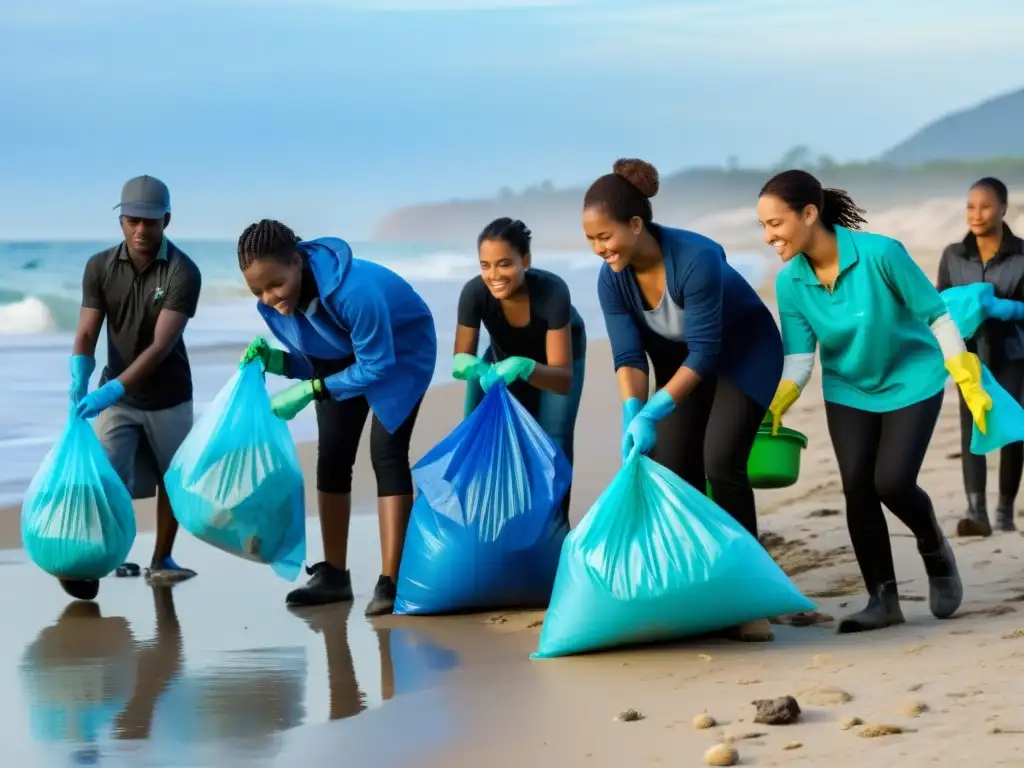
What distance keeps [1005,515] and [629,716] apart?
282 centimetres

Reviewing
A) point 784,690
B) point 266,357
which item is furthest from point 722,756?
point 266,357

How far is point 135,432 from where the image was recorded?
5430 millimetres

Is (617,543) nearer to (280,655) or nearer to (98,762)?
(280,655)

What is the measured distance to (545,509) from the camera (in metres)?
4.57

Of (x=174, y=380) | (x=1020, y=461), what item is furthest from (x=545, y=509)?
(x=1020, y=461)

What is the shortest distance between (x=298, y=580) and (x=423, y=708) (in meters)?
1.87

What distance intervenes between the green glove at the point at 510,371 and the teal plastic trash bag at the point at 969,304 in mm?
1647

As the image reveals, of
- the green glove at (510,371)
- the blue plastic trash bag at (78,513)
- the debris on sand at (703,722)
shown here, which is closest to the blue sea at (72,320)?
the blue plastic trash bag at (78,513)

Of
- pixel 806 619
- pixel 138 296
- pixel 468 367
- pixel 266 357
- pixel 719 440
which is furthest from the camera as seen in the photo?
pixel 138 296

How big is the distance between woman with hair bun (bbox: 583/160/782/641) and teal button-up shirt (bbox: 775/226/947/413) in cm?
14

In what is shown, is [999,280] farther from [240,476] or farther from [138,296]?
[138,296]

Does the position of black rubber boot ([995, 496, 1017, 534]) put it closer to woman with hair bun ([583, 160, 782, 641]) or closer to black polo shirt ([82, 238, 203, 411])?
woman with hair bun ([583, 160, 782, 641])

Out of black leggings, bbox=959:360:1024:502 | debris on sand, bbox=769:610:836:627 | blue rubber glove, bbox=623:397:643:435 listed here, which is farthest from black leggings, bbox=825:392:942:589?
black leggings, bbox=959:360:1024:502

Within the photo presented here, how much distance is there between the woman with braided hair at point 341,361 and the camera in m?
4.50
